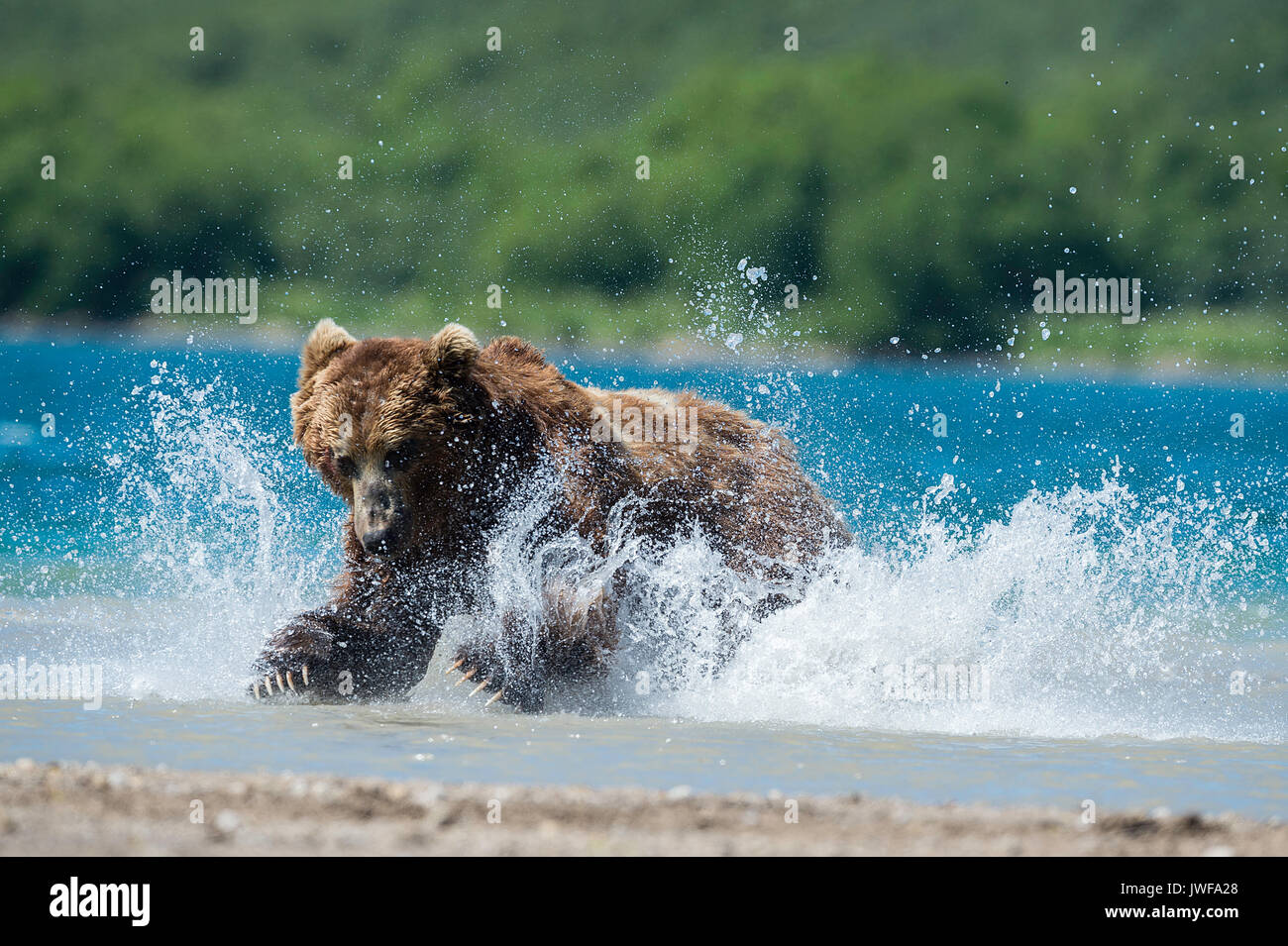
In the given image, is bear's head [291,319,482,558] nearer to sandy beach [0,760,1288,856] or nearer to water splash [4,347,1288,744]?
water splash [4,347,1288,744]

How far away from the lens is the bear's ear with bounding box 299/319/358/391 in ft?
25.0

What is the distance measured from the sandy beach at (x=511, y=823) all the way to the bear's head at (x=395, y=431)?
6.36 feet

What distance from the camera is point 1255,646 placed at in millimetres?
10953

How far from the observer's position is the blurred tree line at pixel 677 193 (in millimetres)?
75188

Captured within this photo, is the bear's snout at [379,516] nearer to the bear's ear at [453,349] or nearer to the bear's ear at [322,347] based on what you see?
the bear's ear at [453,349]

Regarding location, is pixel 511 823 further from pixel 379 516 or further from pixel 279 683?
pixel 279 683

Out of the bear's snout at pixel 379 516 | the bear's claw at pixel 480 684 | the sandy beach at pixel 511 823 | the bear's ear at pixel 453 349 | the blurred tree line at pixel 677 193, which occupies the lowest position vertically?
the sandy beach at pixel 511 823

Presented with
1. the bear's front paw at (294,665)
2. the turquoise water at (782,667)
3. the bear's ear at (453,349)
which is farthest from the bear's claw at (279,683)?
the bear's ear at (453,349)

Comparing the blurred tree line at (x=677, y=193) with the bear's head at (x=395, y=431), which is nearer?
the bear's head at (x=395, y=431)

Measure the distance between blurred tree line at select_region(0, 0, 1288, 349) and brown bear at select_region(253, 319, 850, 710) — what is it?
210 ft

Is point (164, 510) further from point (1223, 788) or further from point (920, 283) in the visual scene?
point (920, 283)

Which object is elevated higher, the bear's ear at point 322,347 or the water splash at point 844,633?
the bear's ear at point 322,347

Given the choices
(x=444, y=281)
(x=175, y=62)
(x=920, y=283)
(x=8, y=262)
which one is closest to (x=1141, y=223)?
(x=920, y=283)

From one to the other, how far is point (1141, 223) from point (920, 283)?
42.5ft
